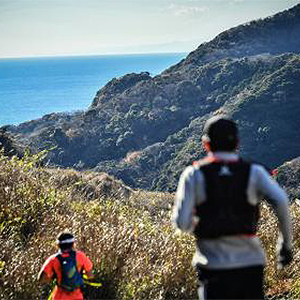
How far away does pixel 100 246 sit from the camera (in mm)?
6121

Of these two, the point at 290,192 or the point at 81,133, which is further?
the point at 81,133

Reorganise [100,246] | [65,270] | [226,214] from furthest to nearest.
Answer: [100,246]
[65,270]
[226,214]

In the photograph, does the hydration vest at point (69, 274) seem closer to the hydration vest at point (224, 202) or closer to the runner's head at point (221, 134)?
the hydration vest at point (224, 202)

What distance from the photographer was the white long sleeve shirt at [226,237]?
3.41 meters

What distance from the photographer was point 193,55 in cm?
13525

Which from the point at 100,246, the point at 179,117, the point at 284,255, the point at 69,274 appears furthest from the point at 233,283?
the point at 179,117

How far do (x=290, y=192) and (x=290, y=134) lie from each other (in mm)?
36482

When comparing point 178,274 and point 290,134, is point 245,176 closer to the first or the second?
point 178,274

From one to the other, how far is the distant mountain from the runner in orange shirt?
80786 millimetres

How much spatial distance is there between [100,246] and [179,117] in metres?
108

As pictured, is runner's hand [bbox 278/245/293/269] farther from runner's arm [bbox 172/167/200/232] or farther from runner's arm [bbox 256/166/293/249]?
runner's arm [bbox 172/167/200/232]

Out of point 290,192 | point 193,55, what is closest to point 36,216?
point 290,192

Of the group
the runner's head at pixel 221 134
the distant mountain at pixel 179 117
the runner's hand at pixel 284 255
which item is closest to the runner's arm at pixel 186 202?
the runner's head at pixel 221 134

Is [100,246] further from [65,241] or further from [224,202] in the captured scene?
[224,202]
